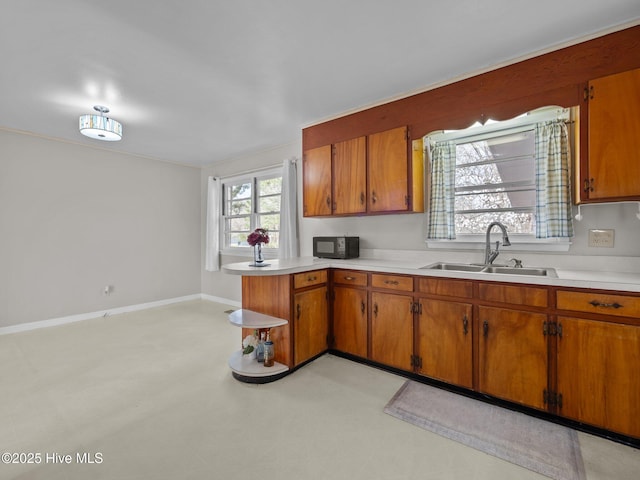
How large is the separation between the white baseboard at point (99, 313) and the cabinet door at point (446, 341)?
3.32 metres

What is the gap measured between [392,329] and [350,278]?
584 mm

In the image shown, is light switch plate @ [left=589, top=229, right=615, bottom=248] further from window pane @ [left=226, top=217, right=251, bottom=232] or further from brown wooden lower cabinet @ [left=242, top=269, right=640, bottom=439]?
window pane @ [left=226, top=217, right=251, bottom=232]

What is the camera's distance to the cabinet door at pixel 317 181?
10.5 ft

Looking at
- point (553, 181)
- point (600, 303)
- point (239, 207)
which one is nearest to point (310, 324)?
point (600, 303)

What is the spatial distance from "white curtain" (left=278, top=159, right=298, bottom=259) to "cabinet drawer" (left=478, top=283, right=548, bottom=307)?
2406 millimetres

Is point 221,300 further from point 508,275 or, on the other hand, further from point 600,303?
point 600,303

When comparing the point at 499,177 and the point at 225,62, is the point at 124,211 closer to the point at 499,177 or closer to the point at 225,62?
the point at 225,62

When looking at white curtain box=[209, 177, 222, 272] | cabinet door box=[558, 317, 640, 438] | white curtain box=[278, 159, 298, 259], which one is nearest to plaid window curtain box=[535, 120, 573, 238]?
cabinet door box=[558, 317, 640, 438]

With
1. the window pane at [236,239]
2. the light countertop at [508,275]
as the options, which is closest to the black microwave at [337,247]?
the light countertop at [508,275]

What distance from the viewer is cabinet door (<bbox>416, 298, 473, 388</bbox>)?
6.93 feet

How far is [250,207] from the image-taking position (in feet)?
15.7

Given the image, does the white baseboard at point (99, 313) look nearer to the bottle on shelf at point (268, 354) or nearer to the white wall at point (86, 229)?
the white wall at point (86, 229)

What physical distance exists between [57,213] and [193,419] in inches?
144

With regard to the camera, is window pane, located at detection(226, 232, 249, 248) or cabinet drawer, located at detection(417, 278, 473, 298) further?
window pane, located at detection(226, 232, 249, 248)
